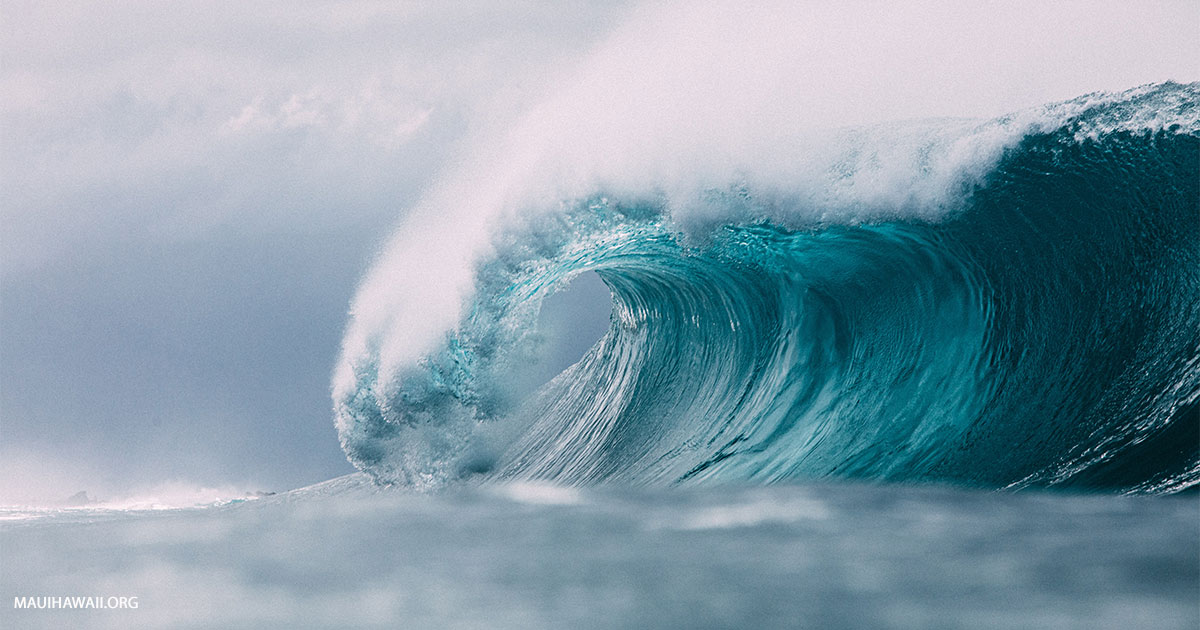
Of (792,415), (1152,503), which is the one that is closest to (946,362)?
(792,415)

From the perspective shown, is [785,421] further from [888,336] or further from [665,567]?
[665,567]

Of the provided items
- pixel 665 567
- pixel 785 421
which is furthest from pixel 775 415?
pixel 665 567

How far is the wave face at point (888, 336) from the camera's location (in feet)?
19.1

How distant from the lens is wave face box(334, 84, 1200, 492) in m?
5.81

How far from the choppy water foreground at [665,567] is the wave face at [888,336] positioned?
126 cm

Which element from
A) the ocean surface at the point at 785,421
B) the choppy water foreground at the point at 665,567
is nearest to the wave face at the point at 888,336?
the ocean surface at the point at 785,421

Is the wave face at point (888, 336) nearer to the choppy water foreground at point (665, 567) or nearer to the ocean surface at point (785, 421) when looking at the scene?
the ocean surface at point (785, 421)

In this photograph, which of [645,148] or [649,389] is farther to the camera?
[649,389]

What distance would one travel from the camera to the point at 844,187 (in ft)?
22.9

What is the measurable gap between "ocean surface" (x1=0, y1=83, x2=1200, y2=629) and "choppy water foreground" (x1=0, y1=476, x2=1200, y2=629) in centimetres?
2

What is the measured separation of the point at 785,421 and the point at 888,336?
43.8 inches

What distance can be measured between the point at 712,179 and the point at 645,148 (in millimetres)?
583

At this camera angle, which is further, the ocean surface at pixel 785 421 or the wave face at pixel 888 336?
the wave face at pixel 888 336

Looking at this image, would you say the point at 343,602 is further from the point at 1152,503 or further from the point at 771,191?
the point at 771,191
